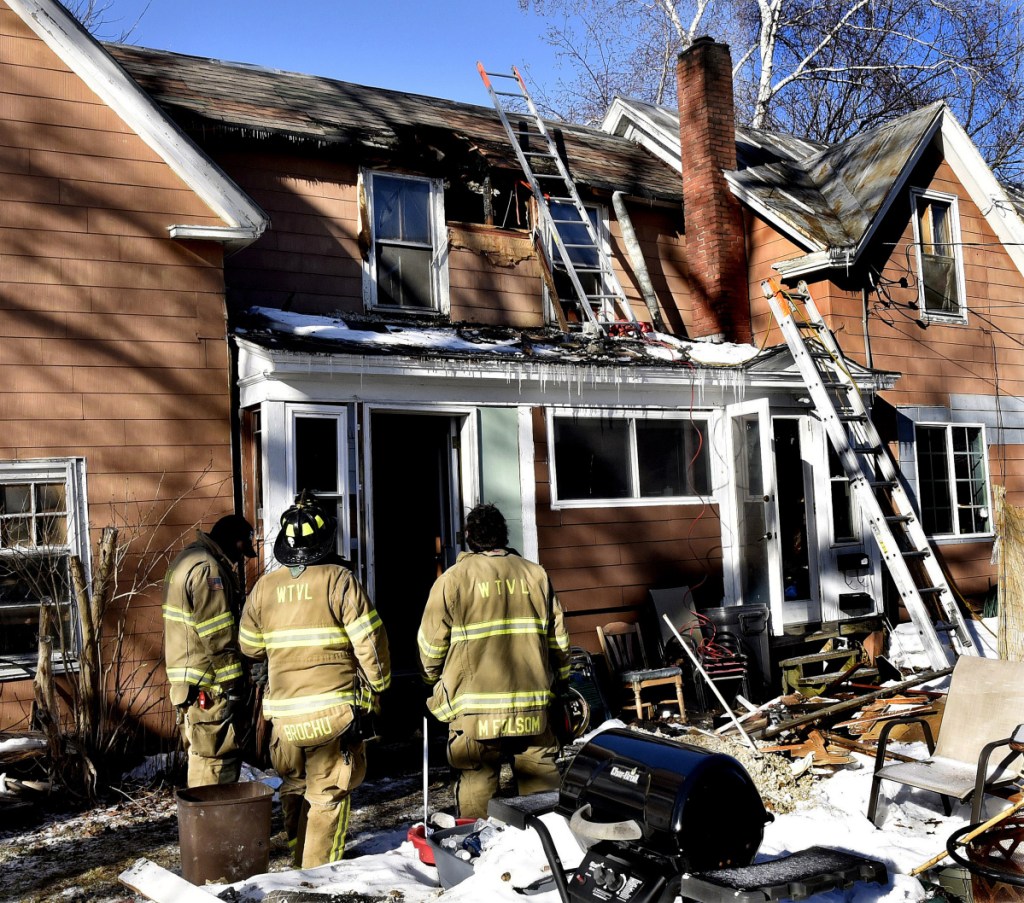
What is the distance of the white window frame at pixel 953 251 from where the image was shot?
1218 cm

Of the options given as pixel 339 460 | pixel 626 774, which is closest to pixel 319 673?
pixel 626 774

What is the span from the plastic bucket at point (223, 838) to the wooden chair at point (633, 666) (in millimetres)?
4535

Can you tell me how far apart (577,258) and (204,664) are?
7.17 meters

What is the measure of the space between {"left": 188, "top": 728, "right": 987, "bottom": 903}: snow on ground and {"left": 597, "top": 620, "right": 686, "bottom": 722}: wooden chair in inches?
85.7

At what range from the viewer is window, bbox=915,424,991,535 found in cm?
1211

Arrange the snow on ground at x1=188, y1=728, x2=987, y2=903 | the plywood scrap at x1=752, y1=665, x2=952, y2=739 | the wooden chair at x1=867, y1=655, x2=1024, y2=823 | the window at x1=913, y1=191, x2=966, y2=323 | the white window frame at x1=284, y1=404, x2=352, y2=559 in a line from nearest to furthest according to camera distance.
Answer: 1. the snow on ground at x1=188, y1=728, x2=987, y2=903
2. the wooden chair at x1=867, y1=655, x2=1024, y2=823
3. the plywood scrap at x1=752, y1=665, x2=952, y2=739
4. the white window frame at x1=284, y1=404, x2=352, y2=559
5. the window at x1=913, y1=191, x2=966, y2=323

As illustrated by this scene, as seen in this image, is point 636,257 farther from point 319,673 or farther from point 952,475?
point 319,673

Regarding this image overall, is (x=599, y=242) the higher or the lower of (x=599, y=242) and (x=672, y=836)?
the higher

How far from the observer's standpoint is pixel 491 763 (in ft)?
16.7

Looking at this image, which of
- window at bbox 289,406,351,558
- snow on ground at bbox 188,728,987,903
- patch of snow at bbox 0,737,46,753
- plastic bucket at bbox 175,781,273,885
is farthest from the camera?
window at bbox 289,406,351,558

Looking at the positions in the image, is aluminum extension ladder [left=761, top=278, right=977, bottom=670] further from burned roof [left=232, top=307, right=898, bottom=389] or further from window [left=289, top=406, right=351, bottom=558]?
window [left=289, top=406, right=351, bottom=558]

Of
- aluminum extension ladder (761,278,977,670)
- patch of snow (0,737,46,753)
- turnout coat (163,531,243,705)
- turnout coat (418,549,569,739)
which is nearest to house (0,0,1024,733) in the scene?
aluminum extension ladder (761,278,977,670)

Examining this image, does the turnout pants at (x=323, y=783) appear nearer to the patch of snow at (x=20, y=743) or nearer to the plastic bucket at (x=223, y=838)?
the plastic bucket at (x=223, y=838)

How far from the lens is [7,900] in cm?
516
